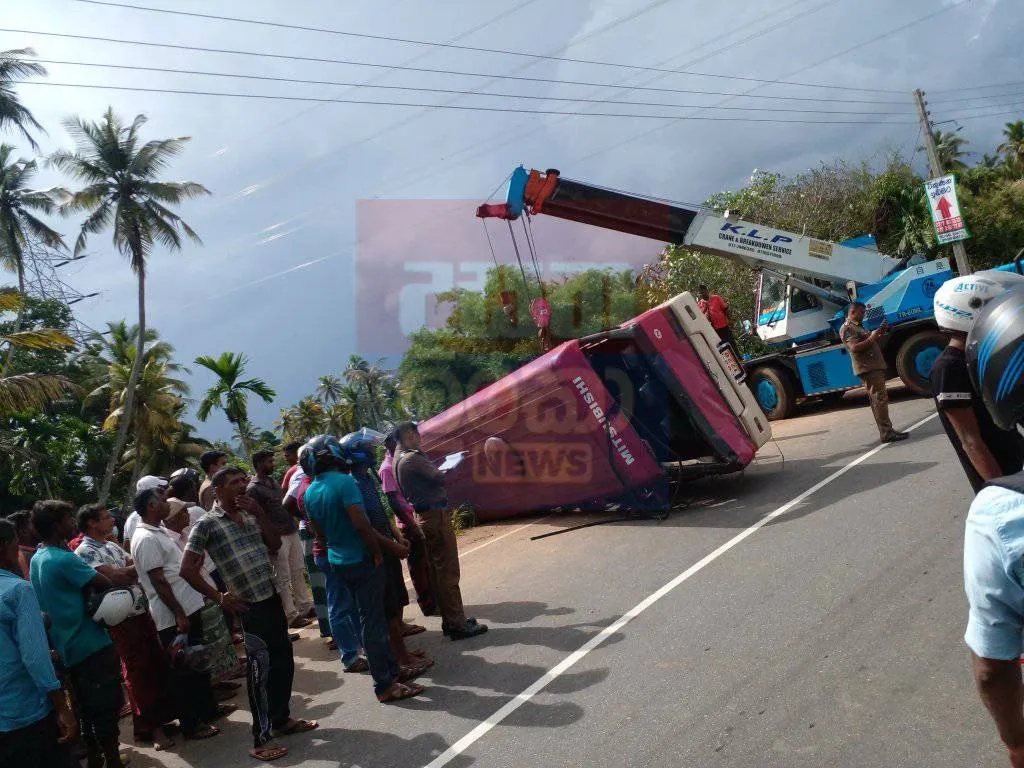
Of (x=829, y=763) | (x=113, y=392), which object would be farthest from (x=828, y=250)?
(x=113, y=392)

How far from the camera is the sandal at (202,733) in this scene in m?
5.57

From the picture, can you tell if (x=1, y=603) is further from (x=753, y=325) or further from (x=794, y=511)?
(x=753, y=325)

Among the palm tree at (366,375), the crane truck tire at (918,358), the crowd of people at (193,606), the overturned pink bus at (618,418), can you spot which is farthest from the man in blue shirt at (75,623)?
the palm tree at (366,375)

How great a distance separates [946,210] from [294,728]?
52.1 ft

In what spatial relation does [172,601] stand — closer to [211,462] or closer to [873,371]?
[211,462]

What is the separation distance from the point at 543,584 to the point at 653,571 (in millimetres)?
1073

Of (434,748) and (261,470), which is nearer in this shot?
(434,748)

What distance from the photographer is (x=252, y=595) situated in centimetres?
491

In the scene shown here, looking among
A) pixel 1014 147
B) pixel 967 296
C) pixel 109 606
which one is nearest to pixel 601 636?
pixel 109 606

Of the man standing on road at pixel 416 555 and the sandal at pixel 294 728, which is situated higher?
the man standing on road at pixel 416 555

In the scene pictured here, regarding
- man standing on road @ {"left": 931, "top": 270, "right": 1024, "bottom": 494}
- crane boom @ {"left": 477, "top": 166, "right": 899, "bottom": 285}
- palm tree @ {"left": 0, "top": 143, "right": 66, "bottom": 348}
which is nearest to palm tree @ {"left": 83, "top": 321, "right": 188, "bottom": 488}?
palm tree @ {"left": 0, "top": 143, "right": 66, "bottom": 348}

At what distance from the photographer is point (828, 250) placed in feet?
45.3

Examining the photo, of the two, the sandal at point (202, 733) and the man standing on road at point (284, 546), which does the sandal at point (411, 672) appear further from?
the man standing on road at point (284, 546)

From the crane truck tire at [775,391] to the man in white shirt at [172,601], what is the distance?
36.0 feet
